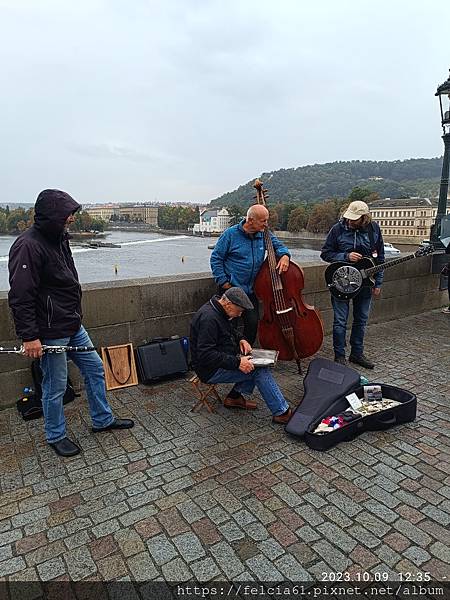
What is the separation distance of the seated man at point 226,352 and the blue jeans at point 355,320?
5.57ft

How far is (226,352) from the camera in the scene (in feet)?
11.8

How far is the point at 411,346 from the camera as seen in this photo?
19.4ft

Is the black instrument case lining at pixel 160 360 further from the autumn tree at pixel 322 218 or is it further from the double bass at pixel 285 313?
the autumn tree at pixel 322 218

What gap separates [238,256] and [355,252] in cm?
148

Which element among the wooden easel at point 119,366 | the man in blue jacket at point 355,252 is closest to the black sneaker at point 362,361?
the man in blue jacket at point 355,252

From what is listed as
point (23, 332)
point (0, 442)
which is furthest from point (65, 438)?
point (23, 332)

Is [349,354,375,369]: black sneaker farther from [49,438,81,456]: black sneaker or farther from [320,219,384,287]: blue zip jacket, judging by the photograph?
[49,438,81,456]: black sneaker

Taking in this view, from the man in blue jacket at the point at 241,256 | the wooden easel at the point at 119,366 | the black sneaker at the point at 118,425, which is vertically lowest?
the black sneaker at the point at 118,425

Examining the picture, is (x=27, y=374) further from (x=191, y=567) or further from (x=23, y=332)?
(x=191, y=567)

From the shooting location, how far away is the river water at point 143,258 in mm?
39375

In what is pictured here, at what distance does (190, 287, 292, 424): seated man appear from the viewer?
11.2 feet

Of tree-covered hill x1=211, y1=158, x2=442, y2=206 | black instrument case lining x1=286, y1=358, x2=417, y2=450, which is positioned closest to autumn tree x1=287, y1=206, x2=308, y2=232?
tree-covered hill x1=211, y1=158, x2=442, y2=206

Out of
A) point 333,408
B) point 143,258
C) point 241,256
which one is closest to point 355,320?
point 241,256

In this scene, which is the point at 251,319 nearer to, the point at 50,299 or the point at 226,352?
the point at 226,352
